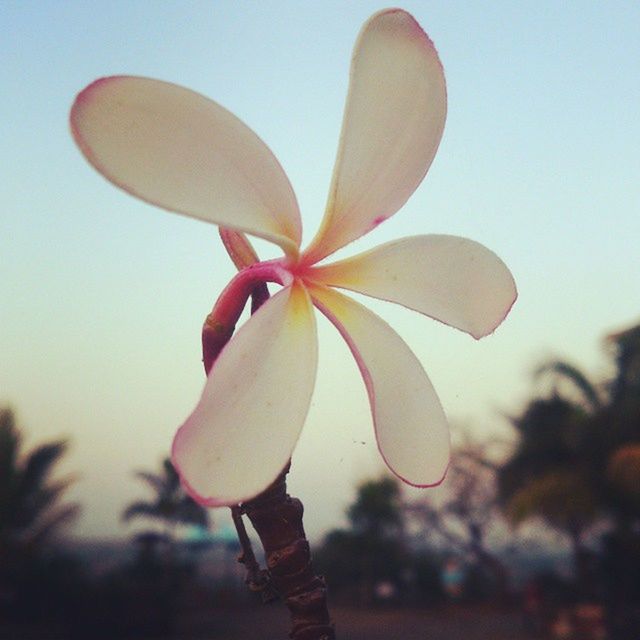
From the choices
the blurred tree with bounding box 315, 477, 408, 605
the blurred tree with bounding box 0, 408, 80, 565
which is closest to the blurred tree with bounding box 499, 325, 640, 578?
the blurred tree with bounding box 315, 477, 408, 605

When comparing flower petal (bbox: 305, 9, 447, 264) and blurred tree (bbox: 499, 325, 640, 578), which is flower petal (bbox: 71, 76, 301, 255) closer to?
flower petal (bbox: 305, 9, 447, 264)

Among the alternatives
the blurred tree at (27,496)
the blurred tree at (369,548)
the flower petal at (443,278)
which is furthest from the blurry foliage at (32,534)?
the flower petal at (443,278)

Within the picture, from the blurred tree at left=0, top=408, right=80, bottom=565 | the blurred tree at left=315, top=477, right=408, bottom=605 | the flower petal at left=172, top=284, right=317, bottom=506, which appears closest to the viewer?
the flower petal at left=172, top=284, right=317, bottom=506

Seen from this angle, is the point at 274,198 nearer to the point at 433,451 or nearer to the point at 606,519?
the point at 433,451

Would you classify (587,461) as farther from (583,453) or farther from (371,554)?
(371,554)

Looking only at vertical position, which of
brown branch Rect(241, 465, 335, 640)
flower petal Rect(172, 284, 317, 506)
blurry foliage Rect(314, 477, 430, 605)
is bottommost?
brown branch Rect(241, 465, 335, 640)

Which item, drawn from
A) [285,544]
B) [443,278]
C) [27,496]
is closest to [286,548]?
[285,544]

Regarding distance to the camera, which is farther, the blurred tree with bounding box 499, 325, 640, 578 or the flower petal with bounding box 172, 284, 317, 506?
the blurred tree with bounding box 499, 325, 640, 578

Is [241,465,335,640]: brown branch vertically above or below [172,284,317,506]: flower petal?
below
